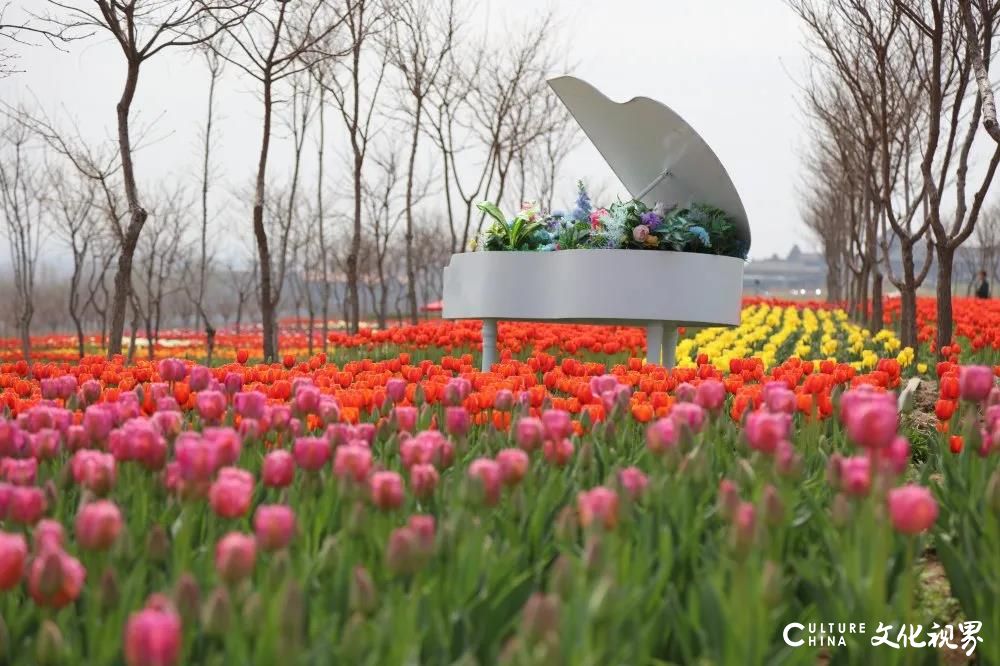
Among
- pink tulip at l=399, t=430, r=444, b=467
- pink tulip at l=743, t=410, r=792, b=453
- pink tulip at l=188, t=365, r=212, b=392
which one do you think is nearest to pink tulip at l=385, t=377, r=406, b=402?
pink tulip at l=188, t=365, r=212, b=392

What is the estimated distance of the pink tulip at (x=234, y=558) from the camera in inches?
75.1

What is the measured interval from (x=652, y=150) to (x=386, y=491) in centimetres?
662

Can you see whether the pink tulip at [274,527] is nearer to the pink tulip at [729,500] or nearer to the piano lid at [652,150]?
the pink tulip at [729,500]

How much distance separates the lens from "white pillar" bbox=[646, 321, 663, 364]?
8195mm

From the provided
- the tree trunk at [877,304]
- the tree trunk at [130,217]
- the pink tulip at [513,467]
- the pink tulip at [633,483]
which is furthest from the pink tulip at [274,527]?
the tree trunk at [877,304]

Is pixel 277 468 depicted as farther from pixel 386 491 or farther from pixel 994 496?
pixel 994 496

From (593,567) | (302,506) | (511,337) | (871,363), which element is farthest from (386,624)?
(511,337)

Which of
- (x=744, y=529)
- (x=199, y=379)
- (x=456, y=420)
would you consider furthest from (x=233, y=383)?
(x=744, y=529)

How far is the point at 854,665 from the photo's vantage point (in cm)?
229

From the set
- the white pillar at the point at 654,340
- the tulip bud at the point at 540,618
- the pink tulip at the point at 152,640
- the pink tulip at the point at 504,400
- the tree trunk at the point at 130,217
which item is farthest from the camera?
the tree trunk at the point at 130,217

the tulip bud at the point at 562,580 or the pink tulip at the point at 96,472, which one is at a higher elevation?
the pink tulip at the point at 96,472

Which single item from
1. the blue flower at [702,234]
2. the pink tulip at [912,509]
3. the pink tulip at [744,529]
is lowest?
the pink tulip at [744,529]

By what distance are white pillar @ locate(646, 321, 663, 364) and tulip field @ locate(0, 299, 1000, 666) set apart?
4.26m

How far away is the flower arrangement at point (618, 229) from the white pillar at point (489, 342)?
63 cm
